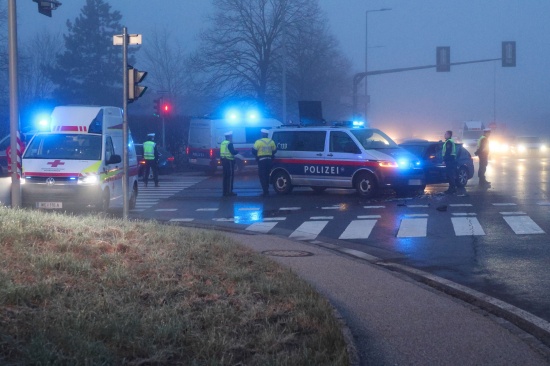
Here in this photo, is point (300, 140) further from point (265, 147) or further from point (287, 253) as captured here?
point (287, 253)

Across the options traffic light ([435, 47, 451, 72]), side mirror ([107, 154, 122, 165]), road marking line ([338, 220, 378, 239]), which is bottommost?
road marking line ([338, 220, 378, 239])

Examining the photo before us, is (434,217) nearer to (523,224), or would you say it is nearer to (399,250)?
(523,224)

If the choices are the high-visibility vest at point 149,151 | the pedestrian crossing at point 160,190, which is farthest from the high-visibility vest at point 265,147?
the high-visibility vest at point 149,151

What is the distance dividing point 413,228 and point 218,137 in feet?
66.0

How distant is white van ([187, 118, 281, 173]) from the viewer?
115 feet

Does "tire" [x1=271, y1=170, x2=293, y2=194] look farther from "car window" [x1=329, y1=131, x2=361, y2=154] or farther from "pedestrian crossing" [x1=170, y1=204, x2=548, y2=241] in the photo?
"pedestrian crossing" [x1=170, y1=204, x2=548, y2=241]

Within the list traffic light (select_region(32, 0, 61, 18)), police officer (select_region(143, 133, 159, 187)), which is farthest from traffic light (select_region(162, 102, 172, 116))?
traffic light (select_region(32, 0, 61, 18))

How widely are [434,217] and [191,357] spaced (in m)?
12.3

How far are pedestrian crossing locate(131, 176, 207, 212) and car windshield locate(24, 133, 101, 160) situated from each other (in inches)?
109

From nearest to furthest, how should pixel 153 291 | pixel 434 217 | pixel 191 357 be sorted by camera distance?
pixel 191 357, pixel 153 291, pixel 434 217

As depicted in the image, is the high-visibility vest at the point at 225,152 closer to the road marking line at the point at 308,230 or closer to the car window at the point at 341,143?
the car window at the point at 341,143

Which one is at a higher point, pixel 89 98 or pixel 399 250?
pixel 89 98

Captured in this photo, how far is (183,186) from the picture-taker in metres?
28.9

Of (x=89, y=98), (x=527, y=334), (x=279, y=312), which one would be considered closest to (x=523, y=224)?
(x=527, y=334)
